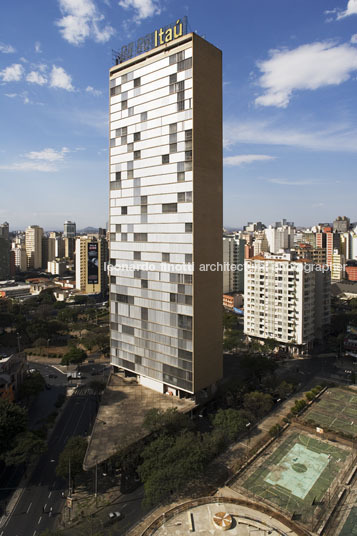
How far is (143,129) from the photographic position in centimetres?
4638

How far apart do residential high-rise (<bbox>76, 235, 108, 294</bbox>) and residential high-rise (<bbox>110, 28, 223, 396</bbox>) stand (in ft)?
270

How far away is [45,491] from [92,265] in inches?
4059

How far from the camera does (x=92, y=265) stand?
131875 mm

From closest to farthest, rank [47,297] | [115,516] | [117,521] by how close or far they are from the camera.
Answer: [117,521] → [115,516] → [47,297]

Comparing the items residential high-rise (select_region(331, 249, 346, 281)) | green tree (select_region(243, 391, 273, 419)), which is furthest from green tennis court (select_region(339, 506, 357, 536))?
residential high-rise (select_region(331, 249, 346, 281))

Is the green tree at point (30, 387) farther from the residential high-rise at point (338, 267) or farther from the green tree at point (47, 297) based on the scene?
the residential high-rise at point (338, 267)

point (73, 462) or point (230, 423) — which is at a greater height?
point (230, 423)

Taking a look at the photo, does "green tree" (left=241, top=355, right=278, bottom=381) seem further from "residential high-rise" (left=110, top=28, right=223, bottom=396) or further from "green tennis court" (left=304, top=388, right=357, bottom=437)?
"residential high-rise" (left=110, top=28, right=223, bottom=396)

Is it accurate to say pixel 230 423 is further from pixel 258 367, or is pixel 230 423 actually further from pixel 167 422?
pixel 258 367

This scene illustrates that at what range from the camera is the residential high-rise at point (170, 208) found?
4194cm

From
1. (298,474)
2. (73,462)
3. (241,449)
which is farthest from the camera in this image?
(241,449)

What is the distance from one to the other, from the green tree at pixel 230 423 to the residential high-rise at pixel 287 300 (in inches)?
1445

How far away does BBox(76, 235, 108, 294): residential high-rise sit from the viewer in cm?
13000

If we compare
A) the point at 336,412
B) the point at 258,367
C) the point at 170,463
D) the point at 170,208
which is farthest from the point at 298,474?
the point at 170,208
